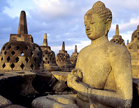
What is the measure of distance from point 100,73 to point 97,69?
0.22 feet

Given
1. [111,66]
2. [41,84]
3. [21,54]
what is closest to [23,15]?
[21,54]

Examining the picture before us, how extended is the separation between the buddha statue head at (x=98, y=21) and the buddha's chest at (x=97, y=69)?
300mm

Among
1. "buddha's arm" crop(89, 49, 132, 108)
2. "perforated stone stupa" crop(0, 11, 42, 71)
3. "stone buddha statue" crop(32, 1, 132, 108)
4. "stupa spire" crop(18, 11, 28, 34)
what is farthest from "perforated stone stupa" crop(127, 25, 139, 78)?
"stupa spire" crop(18, 11, 28, 34)

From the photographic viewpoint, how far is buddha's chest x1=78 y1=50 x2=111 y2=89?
159 centimetres

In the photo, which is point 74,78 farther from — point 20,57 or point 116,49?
point 20,57

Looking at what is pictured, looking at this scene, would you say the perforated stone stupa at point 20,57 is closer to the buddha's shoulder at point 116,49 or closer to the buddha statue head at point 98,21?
the buddha statue head at point 98,21

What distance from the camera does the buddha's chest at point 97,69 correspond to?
1588 mm

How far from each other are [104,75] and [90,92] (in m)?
0.32

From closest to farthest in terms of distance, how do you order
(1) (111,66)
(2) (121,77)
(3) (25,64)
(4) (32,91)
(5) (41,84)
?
(2) (121,77), (1) (111,66), (4) (32,91), (5) (41,84), (3) (25,64)

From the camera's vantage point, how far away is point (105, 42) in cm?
178

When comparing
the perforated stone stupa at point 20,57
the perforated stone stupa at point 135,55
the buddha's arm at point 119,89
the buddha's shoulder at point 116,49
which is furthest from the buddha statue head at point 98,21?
the perforated stone stupa at point 20,57

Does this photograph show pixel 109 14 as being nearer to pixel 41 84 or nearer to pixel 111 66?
pixel 111 66

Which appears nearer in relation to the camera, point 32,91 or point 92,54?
point 92,54

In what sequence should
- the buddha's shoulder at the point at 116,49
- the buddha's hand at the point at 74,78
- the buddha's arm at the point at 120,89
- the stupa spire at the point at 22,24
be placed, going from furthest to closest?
1. the stupa spire at the point at 22,24
2. the buddha's hand at the point at 74,78
3. the buddha's shoulder at the point at 116,49
4. the buddha's arm at the point at 120,89
